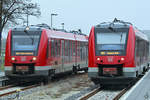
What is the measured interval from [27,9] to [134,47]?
19.1 meters

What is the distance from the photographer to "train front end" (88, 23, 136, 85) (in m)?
16.0

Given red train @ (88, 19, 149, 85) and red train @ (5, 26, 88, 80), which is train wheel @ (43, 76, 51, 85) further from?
red train @ (88, 19, 149, 85)

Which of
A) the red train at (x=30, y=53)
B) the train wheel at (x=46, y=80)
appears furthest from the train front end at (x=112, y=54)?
the train wheel at (x=46, y=80)

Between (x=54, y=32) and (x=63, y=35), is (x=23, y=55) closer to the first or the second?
(x=54, y=32)

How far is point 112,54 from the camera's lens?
52.9 ft

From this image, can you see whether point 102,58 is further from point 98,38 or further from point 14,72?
point 14,72

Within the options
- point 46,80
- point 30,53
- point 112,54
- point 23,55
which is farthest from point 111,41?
point 46,80

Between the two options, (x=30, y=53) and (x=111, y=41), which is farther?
(x=30, y=53)

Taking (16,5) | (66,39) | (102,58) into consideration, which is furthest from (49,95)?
(16,5)

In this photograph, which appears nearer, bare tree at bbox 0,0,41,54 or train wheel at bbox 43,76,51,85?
train wheel at bbox 43,76,51,85

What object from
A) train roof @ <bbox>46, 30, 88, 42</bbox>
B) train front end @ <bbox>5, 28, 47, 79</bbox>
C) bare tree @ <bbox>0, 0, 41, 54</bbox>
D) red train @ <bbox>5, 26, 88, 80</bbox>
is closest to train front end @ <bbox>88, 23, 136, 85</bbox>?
red train @ <bbox>5, 26, 88, 80</bbox>

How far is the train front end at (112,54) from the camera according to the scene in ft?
52.6

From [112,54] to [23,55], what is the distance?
472 cm

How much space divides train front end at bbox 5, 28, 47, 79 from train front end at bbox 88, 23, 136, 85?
3.29 m
